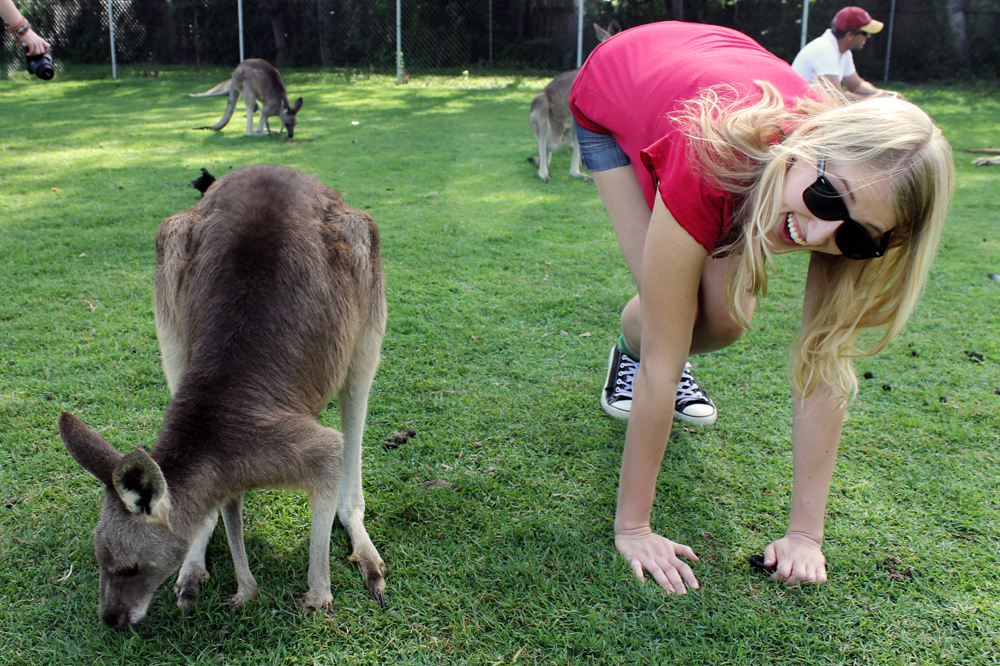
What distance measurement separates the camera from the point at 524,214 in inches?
197

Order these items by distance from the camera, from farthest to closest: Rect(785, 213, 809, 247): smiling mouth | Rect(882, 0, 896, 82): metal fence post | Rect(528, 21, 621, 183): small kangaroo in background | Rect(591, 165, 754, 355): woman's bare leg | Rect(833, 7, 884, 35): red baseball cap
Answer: Rect(882, 0, 896, 82): metal fence post
Rect(528, 21, 621, 183): small kangaroo in background
Rect(833, 7, 884, 35): red baseball cap
Rect(591, 165, 754, 355): woman's bare leg
Rect(785, 213, 809, 247): smiling mouth

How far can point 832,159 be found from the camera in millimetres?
1304

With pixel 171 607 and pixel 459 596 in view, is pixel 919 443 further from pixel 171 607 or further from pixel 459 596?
pixel 171 607

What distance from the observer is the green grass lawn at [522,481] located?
1574 millimetres

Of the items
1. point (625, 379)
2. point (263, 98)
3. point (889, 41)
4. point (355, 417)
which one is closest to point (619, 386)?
point (625, 379)

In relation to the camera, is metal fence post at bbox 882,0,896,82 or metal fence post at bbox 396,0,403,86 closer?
metal fence post at bbox 882,0,896,82

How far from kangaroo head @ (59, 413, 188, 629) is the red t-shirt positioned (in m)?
1.19

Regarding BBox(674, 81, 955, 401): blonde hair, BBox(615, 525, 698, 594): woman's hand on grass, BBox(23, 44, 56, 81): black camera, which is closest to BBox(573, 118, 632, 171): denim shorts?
BBox(674, 81, 955, 401): blonde hair

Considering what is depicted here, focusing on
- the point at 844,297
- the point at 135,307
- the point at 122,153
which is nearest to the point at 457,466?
the point at 844,297

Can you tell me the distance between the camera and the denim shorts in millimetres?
1954

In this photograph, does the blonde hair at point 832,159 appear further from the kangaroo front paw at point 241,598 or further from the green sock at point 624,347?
the kangaroo front paw at point 241,598

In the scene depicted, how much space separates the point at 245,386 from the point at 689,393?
154cm

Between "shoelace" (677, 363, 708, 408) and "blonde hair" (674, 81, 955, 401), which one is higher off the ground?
"blonde hair" (674, 81, 955, 401)

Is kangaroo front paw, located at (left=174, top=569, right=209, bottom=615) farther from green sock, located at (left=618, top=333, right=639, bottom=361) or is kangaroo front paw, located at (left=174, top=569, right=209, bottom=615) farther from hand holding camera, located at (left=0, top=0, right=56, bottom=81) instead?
hand holding camera, located at (left=0, top=0, right=56, bottom=81)
